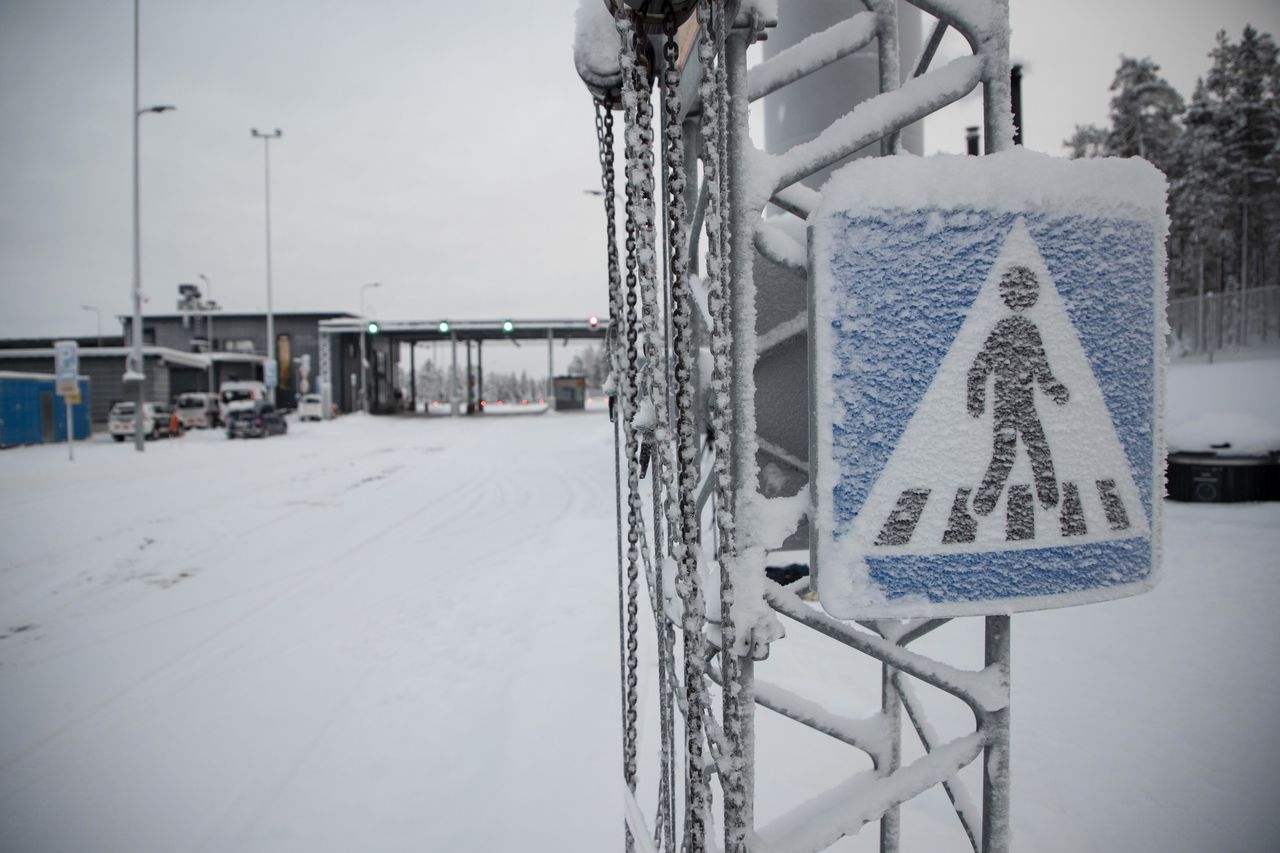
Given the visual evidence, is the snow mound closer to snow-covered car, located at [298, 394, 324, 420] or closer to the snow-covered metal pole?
the snow-covered metal pole

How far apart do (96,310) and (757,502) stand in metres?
84.2

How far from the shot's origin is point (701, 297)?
2.09 meters

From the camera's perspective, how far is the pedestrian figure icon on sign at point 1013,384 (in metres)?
1.59

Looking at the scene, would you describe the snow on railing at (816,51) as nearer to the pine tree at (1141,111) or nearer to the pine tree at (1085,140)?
the pine tree at (1141,111)

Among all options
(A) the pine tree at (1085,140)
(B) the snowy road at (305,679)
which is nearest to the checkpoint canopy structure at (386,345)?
(B) the snowy road at (305,679)

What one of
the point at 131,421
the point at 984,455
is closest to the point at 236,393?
the point at 131,421

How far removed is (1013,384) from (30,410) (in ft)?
102

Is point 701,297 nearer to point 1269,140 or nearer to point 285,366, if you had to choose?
point 1269,140

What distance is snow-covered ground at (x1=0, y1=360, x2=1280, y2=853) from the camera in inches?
127

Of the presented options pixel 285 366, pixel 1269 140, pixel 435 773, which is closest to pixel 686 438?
pixel 435 773

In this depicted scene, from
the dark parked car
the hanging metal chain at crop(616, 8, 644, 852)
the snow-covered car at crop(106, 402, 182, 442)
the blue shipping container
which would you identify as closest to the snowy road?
the hanging metal chain at crop(616, 8, 644, 852)

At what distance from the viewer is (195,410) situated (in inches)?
1216

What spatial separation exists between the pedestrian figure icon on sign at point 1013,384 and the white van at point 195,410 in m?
35.6

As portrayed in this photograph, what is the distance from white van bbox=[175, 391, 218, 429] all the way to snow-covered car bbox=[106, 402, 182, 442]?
2.16m
